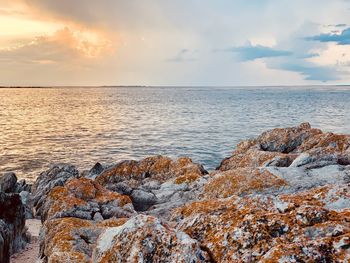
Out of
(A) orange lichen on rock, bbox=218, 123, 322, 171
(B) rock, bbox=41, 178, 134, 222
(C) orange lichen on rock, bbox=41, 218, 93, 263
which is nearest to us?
(C) orange lichen on rock, bbox=41, 218, 93, 263

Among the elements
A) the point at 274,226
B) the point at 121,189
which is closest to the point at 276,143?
the point at 121,189

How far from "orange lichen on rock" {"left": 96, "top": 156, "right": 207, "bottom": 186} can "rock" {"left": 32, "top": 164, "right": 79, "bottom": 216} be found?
5.63m

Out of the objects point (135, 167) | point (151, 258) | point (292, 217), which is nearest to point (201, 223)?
point (151, 258)

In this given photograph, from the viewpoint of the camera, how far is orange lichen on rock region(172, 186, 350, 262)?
6.35 meters

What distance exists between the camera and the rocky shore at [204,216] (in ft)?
22.5

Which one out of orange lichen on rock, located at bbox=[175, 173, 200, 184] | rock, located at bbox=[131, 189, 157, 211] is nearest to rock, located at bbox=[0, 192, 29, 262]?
rock, located at bbox=[131, 189, 157, 211]

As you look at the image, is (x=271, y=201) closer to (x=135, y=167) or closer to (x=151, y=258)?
(x=151, y=258)

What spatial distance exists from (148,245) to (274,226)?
2473 mm

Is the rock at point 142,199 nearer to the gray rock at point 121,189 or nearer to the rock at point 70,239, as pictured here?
the gray rock at point 121,189

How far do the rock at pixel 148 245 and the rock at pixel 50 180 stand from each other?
2222 cm

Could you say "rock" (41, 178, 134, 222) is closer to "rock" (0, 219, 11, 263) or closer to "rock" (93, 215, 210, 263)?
"rock" (0, 219, 11, 263)

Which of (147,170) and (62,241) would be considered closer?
(62,241)

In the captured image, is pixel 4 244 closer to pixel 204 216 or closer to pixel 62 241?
pixel 62 241

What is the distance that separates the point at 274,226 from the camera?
7.14 meters
